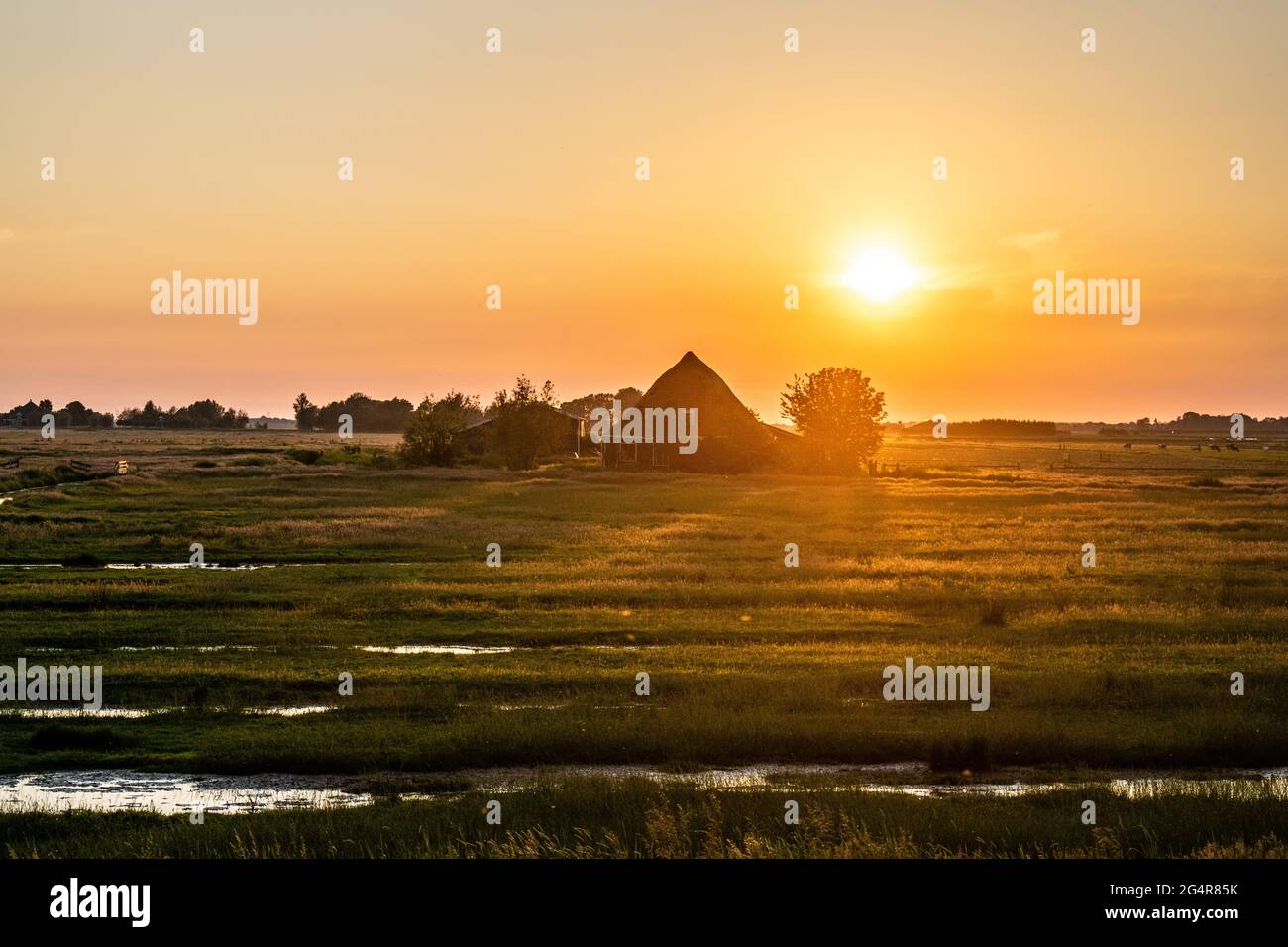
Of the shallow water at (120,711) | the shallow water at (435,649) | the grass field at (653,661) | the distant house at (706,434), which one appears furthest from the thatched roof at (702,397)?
the shallow water at (120,711)

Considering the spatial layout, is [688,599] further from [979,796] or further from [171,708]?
[979,796]

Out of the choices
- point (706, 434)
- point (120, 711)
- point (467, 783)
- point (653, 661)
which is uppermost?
point (706, 434)

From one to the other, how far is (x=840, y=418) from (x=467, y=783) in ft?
309

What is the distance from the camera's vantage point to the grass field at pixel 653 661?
1319cm

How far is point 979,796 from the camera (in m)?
14.3

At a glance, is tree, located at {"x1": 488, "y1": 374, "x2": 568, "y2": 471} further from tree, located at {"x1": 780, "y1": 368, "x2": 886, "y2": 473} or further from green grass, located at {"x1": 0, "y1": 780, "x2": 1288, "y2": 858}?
green grass, located at {"x1": 0, "y1": 780, "x2": 1288, "y2": 858}

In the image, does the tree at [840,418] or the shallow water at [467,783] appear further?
the tree at [840,418]

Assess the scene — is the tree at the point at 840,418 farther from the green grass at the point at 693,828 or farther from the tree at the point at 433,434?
the green grass at the point at 693,828

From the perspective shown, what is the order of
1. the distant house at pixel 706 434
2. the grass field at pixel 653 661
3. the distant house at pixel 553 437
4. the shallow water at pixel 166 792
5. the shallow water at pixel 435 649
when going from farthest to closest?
1. the distant house at pixel 553 437
2. the distant house at pixel 706 434
3. the shallow water at pixel 435 649
4. the shallow water at pixel 166 792
5. the grass field at pixel 653 661

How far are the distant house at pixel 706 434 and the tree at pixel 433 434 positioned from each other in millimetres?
17877

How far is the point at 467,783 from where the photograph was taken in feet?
50.3

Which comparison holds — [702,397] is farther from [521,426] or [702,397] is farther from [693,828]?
[693,828]

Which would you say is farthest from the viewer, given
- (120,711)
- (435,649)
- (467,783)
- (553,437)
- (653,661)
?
(553,437)

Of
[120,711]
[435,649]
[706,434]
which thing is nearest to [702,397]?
[706,434]
